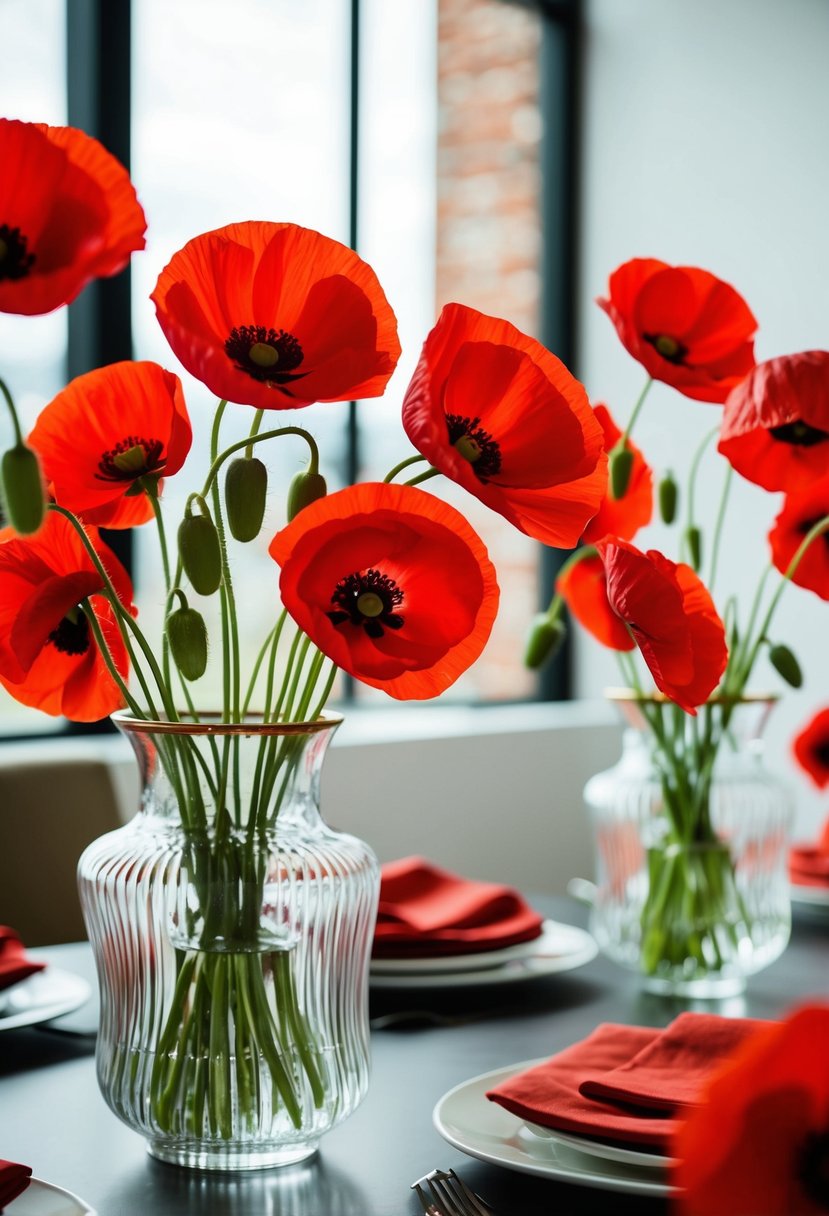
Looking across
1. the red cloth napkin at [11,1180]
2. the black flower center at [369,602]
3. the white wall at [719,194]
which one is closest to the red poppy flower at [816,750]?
the black flower center at [369,602]

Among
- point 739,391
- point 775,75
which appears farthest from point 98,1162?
point 775,75

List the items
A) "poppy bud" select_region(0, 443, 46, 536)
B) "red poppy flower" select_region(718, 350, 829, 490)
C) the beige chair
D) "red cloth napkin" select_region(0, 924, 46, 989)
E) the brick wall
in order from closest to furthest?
"poppy bud" select_region(0, 443, 46, 536) < "red poppy flower" select_region(718, 350, 829, 490) < "red cloth napkin" select_region(0, 924, 46, 989) < the beige chair < the brick wall

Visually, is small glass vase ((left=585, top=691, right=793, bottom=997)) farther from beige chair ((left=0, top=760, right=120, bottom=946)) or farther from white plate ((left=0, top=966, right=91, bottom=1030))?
beige chair ((left=0, top=760, right=120, bottom=946))

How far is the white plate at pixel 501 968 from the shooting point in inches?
Result: 44.2

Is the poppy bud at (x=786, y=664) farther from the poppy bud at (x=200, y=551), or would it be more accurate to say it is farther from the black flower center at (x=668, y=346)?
the poppy bud at (x=200, y=551)

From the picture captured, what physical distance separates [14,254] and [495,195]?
3056 millimetres

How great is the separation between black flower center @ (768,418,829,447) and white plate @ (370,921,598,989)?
0.47m

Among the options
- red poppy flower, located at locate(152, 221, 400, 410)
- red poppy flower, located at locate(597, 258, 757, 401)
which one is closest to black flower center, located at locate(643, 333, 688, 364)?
red poppy flower, located at locate(597, 258, 757, 401)

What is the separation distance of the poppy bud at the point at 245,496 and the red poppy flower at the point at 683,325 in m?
0.38

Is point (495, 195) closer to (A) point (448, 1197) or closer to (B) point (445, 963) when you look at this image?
(B) point (445, 963)

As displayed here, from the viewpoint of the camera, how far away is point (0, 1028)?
3.18 feet

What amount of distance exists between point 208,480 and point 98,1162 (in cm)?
37

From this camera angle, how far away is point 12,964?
3.49 feet

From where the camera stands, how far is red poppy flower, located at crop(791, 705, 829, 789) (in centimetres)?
136
